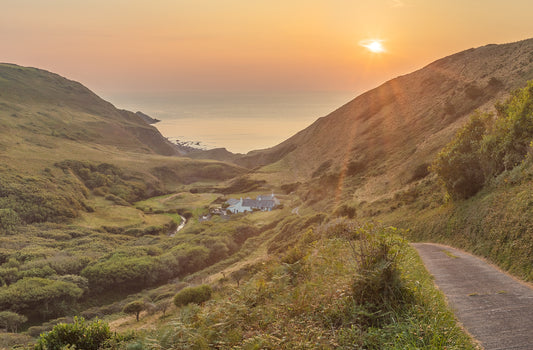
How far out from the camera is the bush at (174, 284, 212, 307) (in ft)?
85.7

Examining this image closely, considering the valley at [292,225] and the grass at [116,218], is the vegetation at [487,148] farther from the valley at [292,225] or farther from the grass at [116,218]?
the grass at [116,218]

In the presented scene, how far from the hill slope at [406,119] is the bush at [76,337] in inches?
1478

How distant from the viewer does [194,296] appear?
2697 cm

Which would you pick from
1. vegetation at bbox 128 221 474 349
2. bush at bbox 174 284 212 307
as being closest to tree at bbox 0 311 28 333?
bush at bbox 174 284 212 307

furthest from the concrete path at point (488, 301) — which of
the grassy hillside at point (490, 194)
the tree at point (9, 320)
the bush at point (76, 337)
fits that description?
the tree at point (9, 320)

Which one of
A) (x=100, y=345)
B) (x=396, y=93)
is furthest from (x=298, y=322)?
(x=396, y=93)

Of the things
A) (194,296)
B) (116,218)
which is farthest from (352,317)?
(116,218)

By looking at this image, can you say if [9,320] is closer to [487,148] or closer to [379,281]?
[379,281]

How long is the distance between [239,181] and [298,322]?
125899 millimetres

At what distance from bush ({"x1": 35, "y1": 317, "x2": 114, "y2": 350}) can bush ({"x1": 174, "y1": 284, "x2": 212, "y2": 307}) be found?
15308 mm

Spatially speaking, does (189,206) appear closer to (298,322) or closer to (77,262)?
(77,262)

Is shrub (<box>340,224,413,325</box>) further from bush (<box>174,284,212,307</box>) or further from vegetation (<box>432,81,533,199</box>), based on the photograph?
bush (<box>174,284,212,307</box>)

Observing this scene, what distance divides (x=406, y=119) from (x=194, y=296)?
7340cm

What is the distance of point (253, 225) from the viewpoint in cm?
7569
